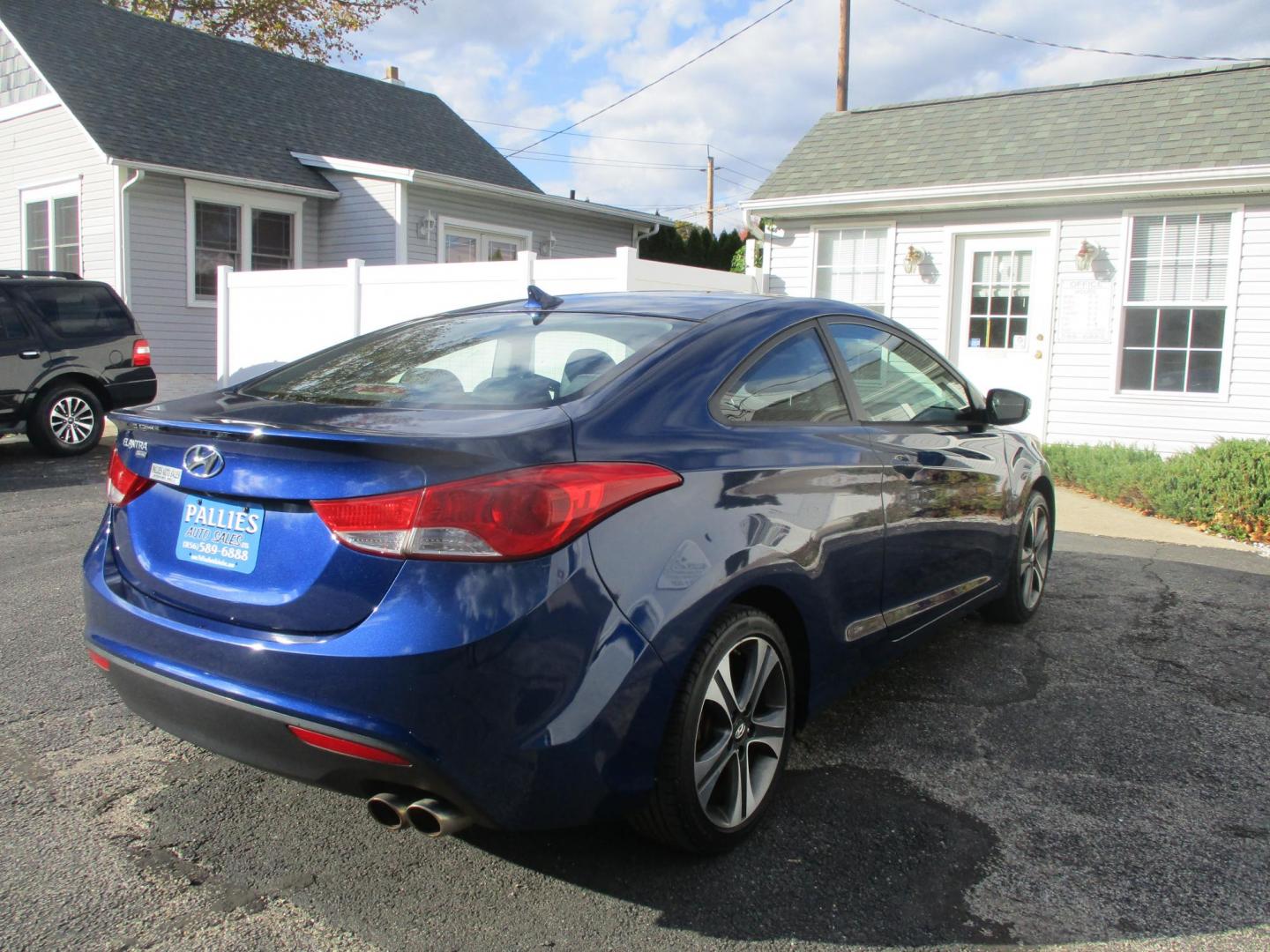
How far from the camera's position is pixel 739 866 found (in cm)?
283

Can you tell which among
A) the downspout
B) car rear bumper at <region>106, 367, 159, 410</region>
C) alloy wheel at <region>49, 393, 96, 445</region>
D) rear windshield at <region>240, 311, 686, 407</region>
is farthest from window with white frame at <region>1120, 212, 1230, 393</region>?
the downspout

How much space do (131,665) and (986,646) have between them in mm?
3605

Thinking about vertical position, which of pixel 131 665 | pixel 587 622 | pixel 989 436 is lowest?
pixel 131 665

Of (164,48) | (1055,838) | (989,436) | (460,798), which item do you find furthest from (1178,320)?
(164,48)

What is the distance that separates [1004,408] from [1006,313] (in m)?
7.50

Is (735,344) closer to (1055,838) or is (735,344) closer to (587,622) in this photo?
(587,622)

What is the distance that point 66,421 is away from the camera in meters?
10.2

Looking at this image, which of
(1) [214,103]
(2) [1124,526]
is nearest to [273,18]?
(1) [214,103]

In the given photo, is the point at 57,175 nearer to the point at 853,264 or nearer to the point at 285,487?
the point at 853,264

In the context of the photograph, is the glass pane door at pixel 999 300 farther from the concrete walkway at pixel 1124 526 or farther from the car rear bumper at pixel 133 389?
the car rear bumper at pixel 133 389

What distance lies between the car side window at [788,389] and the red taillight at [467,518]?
78 cm

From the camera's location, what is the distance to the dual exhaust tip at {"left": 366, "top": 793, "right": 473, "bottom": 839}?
7.80 feet

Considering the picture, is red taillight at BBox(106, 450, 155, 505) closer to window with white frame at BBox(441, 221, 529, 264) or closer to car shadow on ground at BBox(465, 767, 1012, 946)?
car shadow on ground at BBox(465, 767, 1012, 946)

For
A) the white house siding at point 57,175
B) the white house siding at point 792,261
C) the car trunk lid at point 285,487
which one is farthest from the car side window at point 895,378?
the white house siding at point 57,175
